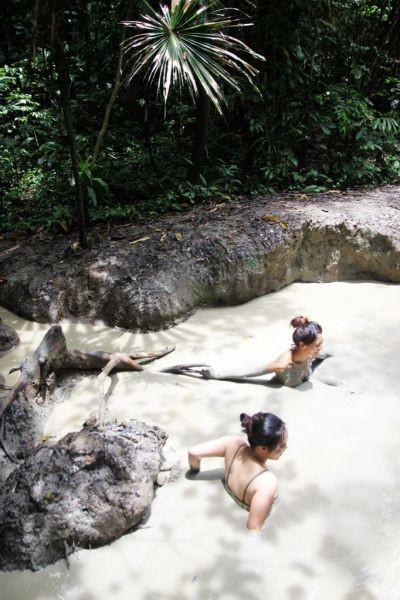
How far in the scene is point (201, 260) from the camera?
4988mm

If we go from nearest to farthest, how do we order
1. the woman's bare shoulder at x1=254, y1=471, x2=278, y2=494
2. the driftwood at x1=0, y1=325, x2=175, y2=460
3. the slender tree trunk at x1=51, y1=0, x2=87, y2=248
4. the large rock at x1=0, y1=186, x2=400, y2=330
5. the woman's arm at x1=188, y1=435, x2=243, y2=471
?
the woman's bare shoulder at x1=254, y1=471, x2=278, y2=494 < the woman's arm at x1=188, y1=435, x2=243, y2=471 < the driftwood at x1=0, y1=325, x2=175, y2=460 < the slender tree trunk at x1=51, y1=0, x2=87, y2=248 < the large rock at x1=0, y1=186, x2=400, y2=330

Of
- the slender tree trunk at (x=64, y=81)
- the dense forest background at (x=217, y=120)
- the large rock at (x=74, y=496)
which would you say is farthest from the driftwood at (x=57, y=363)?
the dense forest background at (x=217, y=120)

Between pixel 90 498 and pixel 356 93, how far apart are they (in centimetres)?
752

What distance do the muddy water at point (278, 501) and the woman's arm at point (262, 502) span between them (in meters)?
0.07

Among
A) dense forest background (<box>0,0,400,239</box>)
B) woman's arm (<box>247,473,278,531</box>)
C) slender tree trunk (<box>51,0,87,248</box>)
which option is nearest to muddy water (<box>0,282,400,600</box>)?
woman's arm (<box>247,473,278,531</box>)

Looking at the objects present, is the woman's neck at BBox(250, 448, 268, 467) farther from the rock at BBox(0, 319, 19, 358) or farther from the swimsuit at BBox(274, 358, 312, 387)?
the rock at BBox(0, 319, 19, 358)

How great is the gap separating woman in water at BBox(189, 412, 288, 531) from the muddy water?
83 millimetres

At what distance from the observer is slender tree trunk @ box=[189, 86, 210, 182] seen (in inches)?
254

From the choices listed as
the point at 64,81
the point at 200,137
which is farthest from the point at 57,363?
the point at 200,137

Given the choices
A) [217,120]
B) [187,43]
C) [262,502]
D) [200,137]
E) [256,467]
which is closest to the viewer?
[262,502]

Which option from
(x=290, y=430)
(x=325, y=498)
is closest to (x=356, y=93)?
(x=290, y=430)

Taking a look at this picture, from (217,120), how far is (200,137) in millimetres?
1377

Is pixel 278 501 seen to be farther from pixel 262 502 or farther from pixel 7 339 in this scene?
pixel 7 339

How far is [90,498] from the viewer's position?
2383 mm
